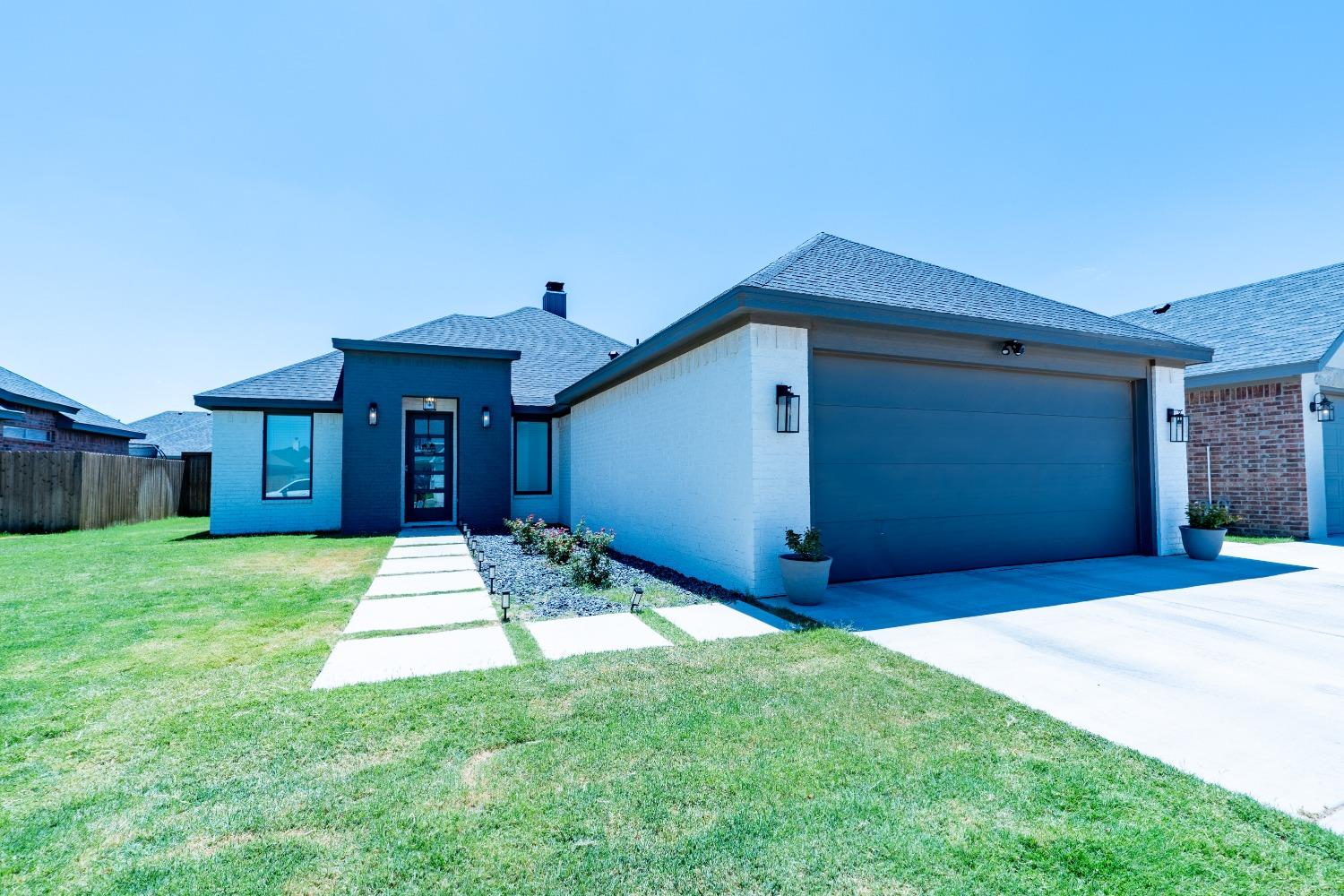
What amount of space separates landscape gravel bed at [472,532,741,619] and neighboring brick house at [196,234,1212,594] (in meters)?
0.35

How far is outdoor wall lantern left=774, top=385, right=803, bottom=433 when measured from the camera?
5.88 metres

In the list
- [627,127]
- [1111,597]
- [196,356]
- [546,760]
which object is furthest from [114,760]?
[196,356]

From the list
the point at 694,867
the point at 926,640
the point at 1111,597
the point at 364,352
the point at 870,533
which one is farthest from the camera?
the point at 364,352

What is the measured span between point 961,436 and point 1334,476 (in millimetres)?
8932

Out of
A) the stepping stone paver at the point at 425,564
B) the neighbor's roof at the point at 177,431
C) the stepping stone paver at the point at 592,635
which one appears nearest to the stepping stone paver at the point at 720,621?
the stepping stone paver at the point at 592,635

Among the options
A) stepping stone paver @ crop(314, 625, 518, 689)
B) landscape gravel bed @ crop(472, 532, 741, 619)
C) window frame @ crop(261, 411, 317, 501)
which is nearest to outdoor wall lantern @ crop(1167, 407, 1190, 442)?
landscape gravel bed @ crop(472, 532, 741, 619)

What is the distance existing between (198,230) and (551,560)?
30.0ft

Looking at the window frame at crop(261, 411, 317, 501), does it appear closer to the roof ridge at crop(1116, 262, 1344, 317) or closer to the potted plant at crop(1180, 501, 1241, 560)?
the potted plant at crop(1180, 501, 1241, 560)

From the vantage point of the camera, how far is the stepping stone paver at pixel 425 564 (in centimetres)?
747

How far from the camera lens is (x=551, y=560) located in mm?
8141

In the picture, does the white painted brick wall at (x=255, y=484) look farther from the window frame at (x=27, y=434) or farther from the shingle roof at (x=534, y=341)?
the window frame at (x=27, y=434)

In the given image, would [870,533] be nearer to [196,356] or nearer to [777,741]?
[777,741]

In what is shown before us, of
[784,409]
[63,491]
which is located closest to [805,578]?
[784,409]

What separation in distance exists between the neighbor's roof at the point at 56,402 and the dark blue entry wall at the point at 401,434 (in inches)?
432
